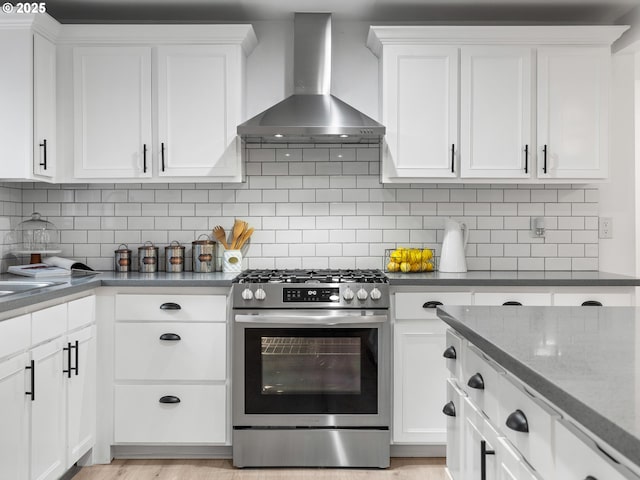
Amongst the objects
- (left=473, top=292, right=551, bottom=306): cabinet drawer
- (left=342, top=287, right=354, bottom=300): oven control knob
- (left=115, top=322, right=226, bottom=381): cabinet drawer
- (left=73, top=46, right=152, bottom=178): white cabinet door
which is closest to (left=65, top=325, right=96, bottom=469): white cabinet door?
(left=115, top=322, right=226, bottom=381): cabinet drawer

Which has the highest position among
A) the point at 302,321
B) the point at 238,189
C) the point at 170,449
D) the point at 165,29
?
the point at 165,29

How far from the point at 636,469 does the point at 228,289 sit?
2.56 metres

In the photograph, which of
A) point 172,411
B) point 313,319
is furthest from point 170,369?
point 313,319

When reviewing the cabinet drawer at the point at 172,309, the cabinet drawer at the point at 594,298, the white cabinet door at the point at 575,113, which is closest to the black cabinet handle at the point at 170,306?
the cabinet drawer at the point at 172,309

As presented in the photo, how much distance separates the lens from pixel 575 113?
11.4 ft

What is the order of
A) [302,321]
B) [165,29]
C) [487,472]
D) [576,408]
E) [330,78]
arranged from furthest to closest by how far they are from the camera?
[330,78], [165,29], [302,321], [487,472], [576,408]

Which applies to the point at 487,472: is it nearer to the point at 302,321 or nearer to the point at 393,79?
the point at 302,321

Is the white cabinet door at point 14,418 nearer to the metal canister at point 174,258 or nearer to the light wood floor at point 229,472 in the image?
the light wood floor at point 229,472

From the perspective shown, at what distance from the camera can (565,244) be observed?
3811 mm

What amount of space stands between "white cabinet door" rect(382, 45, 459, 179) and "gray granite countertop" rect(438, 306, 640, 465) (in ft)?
5.37

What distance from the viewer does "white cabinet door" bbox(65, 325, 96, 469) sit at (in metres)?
2.84

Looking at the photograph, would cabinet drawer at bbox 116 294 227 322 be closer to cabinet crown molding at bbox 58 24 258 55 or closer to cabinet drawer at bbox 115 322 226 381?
cabinet drawer at bbox 115 322 226 381

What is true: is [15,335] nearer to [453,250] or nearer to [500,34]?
[453,250]

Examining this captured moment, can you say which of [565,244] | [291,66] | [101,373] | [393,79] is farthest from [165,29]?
[565,244]
